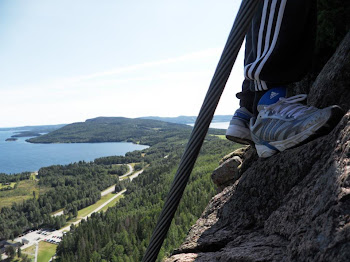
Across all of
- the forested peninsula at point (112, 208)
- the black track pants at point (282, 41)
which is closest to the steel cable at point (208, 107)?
the black track pants at point (282, 41)

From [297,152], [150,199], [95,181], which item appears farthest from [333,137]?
[95,181]

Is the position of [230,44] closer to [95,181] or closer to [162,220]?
[162,220]

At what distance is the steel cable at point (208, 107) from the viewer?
95 centimetres

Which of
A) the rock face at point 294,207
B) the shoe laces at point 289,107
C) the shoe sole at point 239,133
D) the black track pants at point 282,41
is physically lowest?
the rock face at point 294,207

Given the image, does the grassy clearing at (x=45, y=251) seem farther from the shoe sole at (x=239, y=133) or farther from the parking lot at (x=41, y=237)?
the shoe sole at (x=239, y=133)

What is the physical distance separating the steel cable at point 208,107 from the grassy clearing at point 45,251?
73045 mm

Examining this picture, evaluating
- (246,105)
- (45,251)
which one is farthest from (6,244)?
(246,105)

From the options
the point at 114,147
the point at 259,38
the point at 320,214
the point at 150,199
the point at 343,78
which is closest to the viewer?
the point at 320,214

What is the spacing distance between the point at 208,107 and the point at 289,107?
0.80 m

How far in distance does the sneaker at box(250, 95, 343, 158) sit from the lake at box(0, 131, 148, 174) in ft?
505

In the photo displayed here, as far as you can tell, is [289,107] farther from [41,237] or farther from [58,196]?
[58,196]

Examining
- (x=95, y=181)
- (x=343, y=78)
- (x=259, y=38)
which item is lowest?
(x=95, y=181)

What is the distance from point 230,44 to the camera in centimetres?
97

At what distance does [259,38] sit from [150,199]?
6650 centimetres
